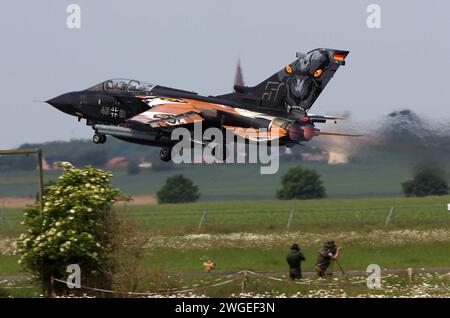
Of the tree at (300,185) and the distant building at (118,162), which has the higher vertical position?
the distant building at (118,162)

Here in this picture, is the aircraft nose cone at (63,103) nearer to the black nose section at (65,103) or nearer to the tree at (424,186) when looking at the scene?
the black nose section at (65,103)

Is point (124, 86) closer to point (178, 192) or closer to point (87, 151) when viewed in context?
point (87, 151)

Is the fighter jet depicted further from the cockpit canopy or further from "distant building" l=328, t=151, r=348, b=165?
"distant building" l=328, t=151, r=348, b=165

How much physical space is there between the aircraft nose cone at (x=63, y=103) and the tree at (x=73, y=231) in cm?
1588

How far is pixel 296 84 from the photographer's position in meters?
41.7

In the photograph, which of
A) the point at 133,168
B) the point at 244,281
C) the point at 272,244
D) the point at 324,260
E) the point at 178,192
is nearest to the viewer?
the point at 244,281

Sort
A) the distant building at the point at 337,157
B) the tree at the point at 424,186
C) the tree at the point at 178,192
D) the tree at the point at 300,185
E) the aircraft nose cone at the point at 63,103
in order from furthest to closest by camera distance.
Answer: the tree at the point at 300,185 → the tree at the point at 178,192 → the tree at the point at 424,186 → the distant building at the point at 337,157 → the aircraft nose cone at the point at 63,103

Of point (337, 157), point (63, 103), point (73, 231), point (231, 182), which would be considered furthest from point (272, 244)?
point (231, 182)

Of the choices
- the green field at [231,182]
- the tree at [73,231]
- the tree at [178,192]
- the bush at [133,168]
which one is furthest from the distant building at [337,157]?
the tree at [73,231]

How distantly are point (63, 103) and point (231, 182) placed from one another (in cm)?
2174

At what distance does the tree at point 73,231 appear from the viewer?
27188 millimetres

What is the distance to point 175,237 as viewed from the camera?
41281mm

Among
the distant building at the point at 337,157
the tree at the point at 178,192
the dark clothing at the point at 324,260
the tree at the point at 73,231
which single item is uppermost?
the distant building at the point at 337,157
